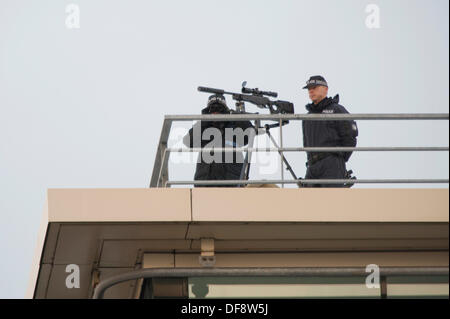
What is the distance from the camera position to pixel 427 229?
1201 cm

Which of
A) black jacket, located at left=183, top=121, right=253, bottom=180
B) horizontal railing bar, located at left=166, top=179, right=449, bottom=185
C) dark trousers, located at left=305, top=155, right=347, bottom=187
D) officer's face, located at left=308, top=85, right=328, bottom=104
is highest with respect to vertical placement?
officer's face, located at left=308, top=85, right=328, bottom=104

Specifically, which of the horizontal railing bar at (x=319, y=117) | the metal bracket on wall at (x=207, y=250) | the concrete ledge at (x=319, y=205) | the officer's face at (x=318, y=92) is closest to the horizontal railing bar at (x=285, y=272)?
the metal bracket on wall at (x=207, y=250)

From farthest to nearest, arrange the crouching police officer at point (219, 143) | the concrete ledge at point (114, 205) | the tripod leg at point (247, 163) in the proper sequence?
the crouching police officer at point (219, 143) < the tripod leg at point (247, 163) < the concrete ledge at point (114, 205)

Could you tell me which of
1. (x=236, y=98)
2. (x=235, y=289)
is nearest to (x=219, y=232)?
(x=235, y=289)

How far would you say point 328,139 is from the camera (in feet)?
44.2

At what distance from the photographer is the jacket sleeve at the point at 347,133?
13.4 metres

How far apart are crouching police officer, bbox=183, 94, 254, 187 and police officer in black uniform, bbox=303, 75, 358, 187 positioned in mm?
638

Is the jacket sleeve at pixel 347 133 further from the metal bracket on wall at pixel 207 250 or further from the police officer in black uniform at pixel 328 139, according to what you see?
the metal bracket on wall at pixel 207 250

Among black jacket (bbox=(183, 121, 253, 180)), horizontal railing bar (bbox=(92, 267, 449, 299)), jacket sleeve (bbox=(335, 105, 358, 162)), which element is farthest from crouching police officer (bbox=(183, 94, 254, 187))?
horizontal railing bar (bbox=(92, 267, 449, 299))

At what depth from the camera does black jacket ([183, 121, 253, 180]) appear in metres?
13.5

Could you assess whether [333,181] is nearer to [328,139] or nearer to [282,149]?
[282,149]

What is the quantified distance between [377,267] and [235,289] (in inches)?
51.4

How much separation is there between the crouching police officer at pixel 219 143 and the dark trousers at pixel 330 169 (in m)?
0.79

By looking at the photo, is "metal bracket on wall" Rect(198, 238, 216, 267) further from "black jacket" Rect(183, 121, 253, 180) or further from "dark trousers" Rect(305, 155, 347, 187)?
"black jacket" Rect(183, 121, 253, 180)
